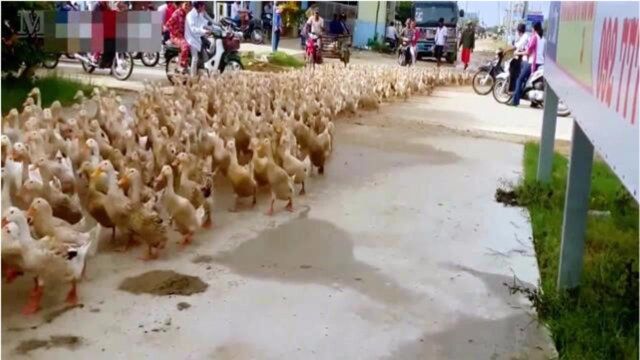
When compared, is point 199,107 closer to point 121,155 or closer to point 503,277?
point 121,155

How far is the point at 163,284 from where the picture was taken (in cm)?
477

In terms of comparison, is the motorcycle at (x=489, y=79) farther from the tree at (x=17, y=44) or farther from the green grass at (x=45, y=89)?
the tree at (x=17, y=44)

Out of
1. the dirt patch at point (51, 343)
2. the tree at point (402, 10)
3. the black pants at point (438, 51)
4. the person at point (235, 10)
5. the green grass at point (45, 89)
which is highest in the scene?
the tree at point (402, 10)

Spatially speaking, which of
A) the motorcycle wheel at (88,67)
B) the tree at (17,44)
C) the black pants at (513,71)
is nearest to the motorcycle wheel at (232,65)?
the motorcycle wheel at (88,67)

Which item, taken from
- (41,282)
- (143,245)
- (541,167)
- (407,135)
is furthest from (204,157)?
(407,135)

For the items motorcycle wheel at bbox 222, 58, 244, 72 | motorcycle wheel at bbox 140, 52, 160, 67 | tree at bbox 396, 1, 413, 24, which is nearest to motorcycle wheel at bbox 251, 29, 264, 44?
motorcycle wheel at bbox 140, 52, 160, 67

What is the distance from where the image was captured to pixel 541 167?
25.5 feet

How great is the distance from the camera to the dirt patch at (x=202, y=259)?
17.1 ft

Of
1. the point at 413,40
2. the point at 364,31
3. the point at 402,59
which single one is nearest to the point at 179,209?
the point at 402,59

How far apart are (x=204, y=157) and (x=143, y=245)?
1.57 meters

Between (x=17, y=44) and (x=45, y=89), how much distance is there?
824 millimetres

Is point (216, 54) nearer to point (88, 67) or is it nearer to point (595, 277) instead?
point (88, 67)

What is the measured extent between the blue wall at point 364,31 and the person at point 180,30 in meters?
20.8

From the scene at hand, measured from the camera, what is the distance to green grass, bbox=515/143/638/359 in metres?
4.02
